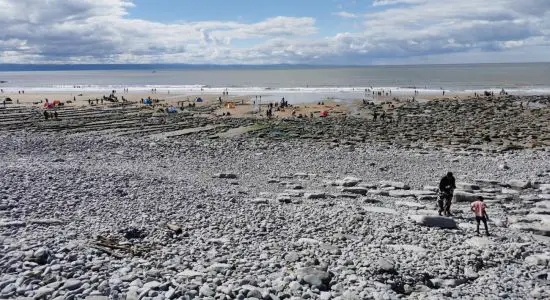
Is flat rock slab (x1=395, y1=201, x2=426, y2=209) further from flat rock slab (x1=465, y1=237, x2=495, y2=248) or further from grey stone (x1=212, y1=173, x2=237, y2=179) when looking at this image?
grey stone (x1=212, y1=173, x2=237, y2=179)

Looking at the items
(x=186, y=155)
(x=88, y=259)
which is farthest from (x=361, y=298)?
(x=186, y=155)

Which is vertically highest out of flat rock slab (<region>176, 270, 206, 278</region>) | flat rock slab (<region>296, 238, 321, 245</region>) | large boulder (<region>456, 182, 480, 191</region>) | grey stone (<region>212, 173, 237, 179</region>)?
large boulder (<region>456, 182, 480, 191</region>)

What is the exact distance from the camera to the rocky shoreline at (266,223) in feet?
32.2

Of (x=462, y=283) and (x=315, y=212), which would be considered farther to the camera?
(x=315, y=212)

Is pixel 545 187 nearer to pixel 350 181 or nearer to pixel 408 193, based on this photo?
pixel 408 193

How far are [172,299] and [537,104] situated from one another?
197ft

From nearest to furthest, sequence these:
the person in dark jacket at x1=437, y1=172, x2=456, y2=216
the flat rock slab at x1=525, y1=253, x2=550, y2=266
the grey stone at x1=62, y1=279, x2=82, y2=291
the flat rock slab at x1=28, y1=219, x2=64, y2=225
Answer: the grey stone at x1=62, y1=279, x2=82, y2=291, the flat rock slab at x1=525, y1=253, x2=550, y2=266, the flat rock slab at x1=28, y1=219, x2=64, y2=225, the person in dark jacket at x1=437, y1=172, x2=456, y2=216

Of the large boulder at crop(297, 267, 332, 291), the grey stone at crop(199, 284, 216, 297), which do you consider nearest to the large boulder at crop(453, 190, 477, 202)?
the large boulder at crop(297, 267, 332, 291)

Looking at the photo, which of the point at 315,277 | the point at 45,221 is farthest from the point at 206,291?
the point at 45,221

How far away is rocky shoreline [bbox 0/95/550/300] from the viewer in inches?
386

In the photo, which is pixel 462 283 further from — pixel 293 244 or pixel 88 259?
pixel 88 259

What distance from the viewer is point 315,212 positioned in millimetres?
15305

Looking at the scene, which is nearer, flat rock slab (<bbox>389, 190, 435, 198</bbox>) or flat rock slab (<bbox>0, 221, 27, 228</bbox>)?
flat rock slab (<bbox>0, 221, 27, 228</bbox>)

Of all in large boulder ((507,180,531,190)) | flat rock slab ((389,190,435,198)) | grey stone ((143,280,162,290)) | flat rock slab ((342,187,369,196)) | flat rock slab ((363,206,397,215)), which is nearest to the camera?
grey stone ((143,280,162,290))
